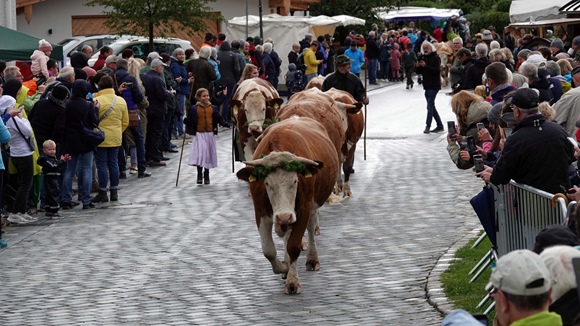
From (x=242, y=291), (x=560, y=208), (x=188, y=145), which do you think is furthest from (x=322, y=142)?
(x=188, y=145)

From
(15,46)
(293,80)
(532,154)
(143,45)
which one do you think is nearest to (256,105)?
(15,46)

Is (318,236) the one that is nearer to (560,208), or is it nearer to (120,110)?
(120,110)

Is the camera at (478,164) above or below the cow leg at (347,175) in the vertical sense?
above

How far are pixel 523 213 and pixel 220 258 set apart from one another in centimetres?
501

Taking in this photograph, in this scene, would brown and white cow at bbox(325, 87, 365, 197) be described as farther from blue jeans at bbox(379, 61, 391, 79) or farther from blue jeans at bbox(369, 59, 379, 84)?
blue jeans at bbox(379, 61, 391, 79)

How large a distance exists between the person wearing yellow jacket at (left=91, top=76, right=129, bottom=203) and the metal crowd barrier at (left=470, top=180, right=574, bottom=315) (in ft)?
30.0

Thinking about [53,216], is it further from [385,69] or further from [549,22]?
[385,69]

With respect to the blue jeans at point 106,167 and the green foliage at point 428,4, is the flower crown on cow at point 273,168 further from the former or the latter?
the green foliage at point 428,4

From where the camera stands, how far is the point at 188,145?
87.4 ft

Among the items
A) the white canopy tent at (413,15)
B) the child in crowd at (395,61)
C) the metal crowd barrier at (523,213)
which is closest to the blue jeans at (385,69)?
the child in crowd at (395,61)

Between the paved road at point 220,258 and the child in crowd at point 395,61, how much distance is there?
2342 centimetres

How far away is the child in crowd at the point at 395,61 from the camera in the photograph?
150 feet

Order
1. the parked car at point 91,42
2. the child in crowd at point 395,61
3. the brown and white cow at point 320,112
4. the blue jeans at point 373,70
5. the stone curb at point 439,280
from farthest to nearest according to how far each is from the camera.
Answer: the child in crowd at point 395,61
the blue jeans at point 373,70
the parked car at point 91,42
the brown and white cow at point 320,112
the stone curb at point 439,280

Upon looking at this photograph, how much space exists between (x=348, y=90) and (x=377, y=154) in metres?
3.66
